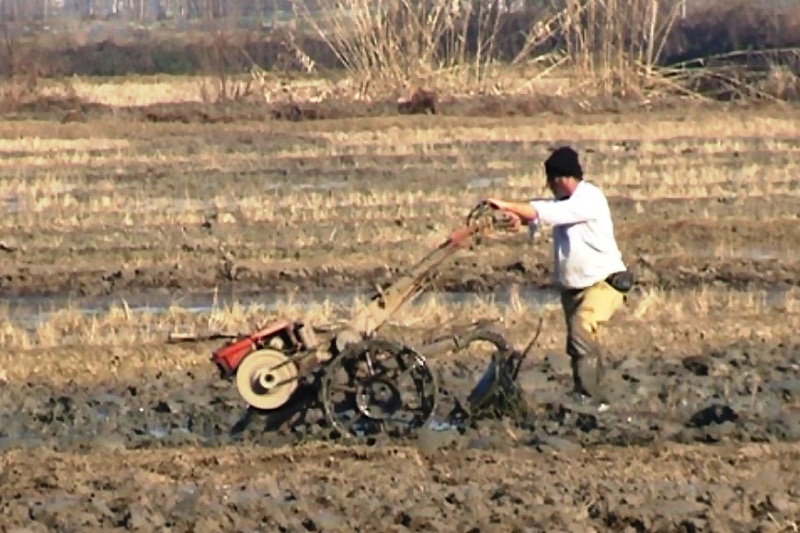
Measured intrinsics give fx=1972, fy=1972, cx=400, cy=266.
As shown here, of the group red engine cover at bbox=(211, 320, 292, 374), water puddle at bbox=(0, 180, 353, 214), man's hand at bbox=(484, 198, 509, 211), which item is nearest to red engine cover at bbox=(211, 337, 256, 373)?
red engine cover at bbox=(211, 320, 292, 374)

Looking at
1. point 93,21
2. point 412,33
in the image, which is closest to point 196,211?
point 412,33

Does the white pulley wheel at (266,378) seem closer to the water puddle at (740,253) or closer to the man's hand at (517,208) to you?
the man's hand at (517,208)

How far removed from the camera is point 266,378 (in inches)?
394

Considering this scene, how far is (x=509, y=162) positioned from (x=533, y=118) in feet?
33.1

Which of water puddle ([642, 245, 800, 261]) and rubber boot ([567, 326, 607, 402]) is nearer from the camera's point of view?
rubber boot ([567, 326, 607, 402])

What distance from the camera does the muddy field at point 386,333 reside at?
8.45m

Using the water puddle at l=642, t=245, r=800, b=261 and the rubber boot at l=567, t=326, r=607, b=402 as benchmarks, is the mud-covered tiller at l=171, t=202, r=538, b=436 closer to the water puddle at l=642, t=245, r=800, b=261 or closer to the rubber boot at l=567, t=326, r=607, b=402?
the rubber boot at l=567, t=326, r=607, b=402

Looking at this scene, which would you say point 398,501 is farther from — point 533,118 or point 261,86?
point 261,86

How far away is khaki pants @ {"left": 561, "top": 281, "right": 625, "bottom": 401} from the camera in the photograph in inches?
422

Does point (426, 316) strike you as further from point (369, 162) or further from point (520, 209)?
point (369, 162)

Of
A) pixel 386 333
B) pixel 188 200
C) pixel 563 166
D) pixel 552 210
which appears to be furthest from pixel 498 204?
pixel 188 200

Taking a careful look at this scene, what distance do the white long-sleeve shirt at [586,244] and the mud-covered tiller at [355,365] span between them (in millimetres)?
598

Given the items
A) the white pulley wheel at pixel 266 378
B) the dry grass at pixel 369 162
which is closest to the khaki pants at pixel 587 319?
the white pulley wheel at pixel 266 378

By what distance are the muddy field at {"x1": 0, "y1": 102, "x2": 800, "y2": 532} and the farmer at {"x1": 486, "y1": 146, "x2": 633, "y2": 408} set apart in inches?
17.3
